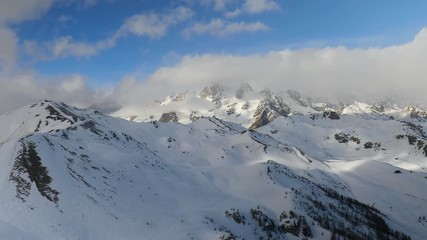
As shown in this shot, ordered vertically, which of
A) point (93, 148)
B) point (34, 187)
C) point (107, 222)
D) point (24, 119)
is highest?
point (24, 119)

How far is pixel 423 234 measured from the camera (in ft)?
458

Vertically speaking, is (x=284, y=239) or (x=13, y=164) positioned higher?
(x=13, y=164)

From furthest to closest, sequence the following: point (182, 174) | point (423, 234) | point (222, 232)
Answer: point (423, 234), point (182, 174), point (222, 232)

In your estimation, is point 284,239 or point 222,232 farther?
point 284,239

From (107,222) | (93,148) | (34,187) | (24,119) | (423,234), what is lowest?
(423,234)

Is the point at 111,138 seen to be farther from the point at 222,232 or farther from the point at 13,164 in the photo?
the point at 222,232

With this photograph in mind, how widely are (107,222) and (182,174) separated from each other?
54877 millimetres

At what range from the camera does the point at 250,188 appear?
392ft

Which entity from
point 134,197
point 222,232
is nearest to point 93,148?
point 134,197

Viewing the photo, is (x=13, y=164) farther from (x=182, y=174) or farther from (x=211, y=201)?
(x=182, y=174)

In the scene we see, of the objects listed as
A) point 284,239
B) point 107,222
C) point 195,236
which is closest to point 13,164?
point 107,222

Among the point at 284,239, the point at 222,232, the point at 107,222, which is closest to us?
the point at 107,222

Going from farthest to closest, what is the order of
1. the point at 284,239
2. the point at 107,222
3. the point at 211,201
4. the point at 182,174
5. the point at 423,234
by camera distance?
the point at 423,234, the point at 182,174, the point at 211,201, the point at 284,239, the point at 107,222

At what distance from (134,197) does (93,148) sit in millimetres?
34996
